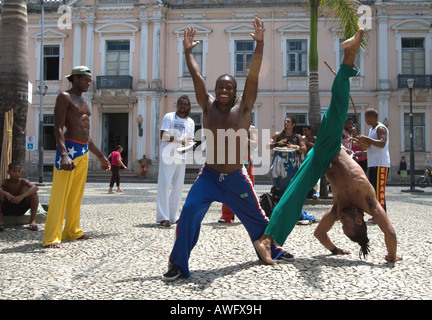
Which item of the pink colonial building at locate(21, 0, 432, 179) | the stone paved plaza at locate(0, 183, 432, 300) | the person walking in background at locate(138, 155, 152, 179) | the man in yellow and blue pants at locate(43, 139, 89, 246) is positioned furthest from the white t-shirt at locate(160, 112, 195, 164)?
the pink colonial building at locate(21, 0, 432, 179)

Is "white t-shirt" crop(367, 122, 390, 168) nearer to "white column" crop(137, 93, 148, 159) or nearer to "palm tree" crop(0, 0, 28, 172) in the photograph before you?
"palm tree" crop(0, 0, 28, 172)

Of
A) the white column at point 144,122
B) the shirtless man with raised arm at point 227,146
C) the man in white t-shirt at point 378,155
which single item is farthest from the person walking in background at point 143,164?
the shirtless man with raised arm at point 227,146

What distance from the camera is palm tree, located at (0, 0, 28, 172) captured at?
20.3ft

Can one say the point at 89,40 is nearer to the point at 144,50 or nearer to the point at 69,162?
the point at 144,50

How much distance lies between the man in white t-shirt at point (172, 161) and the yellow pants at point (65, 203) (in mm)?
1412

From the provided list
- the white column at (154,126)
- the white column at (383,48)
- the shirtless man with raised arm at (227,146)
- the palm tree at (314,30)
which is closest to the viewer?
the shirtless man with raised arm at (227,146)

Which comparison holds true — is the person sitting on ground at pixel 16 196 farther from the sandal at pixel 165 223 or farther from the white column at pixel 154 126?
the white column at pixel 154 126

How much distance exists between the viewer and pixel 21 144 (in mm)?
→ 6285

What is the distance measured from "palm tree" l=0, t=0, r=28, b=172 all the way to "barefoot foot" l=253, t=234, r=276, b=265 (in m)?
4.17

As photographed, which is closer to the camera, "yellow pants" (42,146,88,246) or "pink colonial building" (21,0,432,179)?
"yellow pants" (42,146,88,246)

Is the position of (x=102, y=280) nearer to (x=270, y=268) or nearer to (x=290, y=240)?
(x=270, y=268)

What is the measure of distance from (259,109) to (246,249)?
795 inches

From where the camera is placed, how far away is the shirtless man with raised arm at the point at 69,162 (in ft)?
15.1

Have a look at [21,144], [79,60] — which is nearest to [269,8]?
[79,60]
